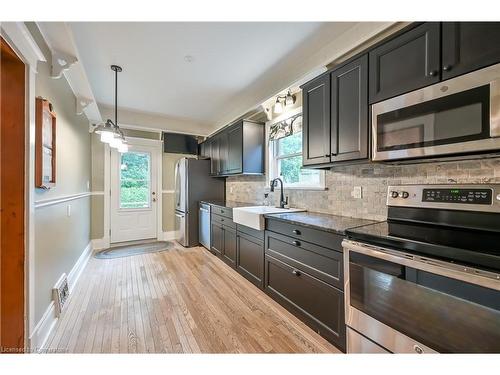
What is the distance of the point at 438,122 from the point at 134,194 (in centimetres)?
492

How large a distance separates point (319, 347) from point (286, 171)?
2053 millimetres

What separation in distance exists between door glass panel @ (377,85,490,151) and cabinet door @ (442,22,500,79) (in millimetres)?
132

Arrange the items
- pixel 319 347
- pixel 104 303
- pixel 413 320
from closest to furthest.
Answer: pixel 413 320 < pixel 319 347 < pixel 104 303

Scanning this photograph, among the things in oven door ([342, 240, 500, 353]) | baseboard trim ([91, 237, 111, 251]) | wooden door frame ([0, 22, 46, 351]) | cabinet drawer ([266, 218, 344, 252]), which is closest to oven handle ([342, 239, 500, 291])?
oven door ([342, 240, 500, 353])

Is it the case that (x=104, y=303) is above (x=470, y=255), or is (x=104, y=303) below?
below

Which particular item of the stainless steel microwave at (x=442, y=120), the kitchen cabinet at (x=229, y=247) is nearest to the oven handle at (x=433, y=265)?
the stainless steel microwave at (x=442, y=120)

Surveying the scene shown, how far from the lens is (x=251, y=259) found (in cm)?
264

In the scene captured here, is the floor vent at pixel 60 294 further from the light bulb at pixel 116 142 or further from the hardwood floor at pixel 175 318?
the light bulb at pixel 116 142

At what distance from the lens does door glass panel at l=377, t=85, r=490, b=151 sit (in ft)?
3.73
